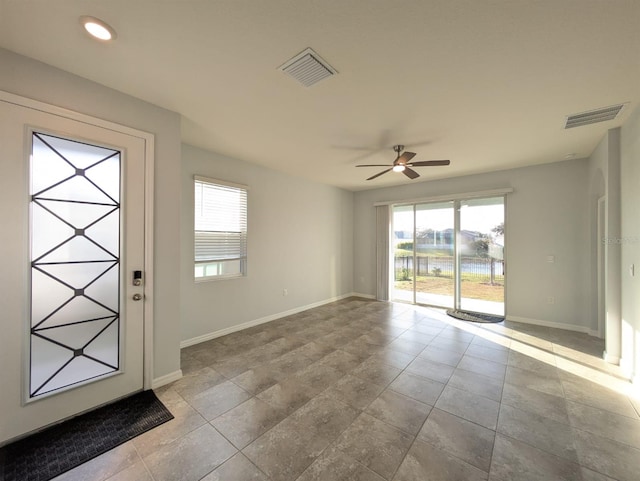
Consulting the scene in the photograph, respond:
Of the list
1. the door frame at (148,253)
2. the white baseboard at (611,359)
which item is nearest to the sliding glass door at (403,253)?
the white baseboard at (611,359)

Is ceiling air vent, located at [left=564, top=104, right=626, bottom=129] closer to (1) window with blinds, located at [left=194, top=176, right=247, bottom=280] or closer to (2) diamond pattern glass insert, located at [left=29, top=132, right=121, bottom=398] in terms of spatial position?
(1) window with blinds, located at [left=194, top=176, right=247, bottom=280]

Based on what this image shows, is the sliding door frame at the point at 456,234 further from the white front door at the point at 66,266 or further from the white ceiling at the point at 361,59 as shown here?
the white front door at the point at 66,266

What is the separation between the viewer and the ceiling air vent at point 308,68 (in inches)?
72.9

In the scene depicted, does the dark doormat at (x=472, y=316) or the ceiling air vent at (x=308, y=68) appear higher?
the ceiling air vent at (x=308, y=68)

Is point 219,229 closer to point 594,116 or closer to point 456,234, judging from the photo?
point 456,234

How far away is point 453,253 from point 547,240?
1.51 meters

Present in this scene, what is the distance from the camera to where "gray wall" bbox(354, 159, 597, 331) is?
4145mm

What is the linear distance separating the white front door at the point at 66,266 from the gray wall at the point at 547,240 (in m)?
5.75

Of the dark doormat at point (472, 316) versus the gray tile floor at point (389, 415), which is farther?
the dark doormat at point (472, 316)

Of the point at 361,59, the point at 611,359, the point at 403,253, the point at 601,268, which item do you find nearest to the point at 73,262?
the point at 361,59

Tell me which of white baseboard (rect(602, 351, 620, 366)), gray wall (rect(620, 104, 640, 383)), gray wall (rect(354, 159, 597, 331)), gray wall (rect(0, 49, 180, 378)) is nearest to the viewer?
gray wall (rect(0, 49, 180, 378))

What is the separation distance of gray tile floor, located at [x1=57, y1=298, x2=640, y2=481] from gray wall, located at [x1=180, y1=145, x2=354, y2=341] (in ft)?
2.10

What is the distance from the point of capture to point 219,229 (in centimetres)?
394

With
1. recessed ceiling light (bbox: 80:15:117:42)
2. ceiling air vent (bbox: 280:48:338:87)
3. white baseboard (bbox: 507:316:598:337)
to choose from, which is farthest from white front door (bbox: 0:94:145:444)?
white baseboard (bbox: 507:316:598:337)
